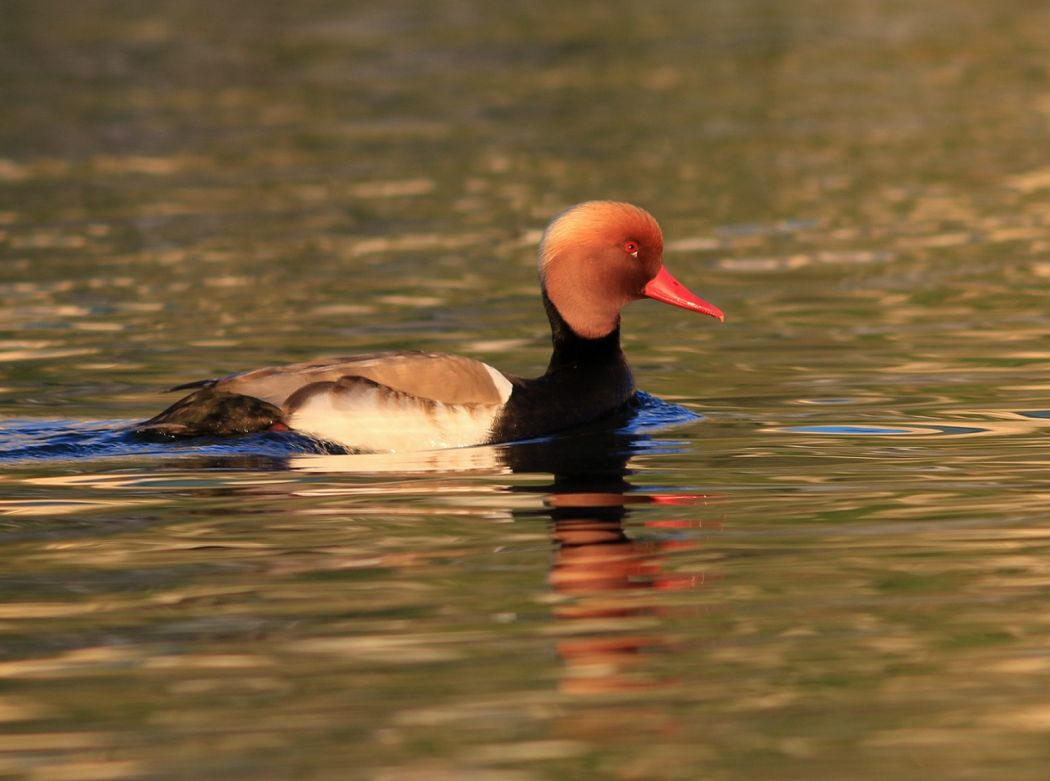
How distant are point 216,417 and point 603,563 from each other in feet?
9.41

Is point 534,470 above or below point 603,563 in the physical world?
above

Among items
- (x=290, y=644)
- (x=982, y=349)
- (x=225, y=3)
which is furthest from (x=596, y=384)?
(x=225, y=3)

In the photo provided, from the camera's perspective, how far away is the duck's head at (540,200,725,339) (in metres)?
10.2

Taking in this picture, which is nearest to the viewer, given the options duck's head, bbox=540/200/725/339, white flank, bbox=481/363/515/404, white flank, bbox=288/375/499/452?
white flank, bbox=288/375/499/452

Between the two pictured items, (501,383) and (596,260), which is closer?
(501,383)

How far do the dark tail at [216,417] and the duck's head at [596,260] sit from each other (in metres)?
1.80

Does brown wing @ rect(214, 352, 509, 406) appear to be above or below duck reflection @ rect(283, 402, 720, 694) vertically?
above

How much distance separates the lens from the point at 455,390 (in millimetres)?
9375

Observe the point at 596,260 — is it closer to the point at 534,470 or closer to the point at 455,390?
the point at 455,390

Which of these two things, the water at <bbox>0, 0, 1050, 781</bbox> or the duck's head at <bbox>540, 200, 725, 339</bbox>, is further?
the duck's head at <bbox>540, 200, 725, 339</bbox>

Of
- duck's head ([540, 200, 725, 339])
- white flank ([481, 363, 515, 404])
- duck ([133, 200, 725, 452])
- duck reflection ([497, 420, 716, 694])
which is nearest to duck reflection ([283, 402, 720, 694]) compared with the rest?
duck reflection ([497, 420, 716, 694])

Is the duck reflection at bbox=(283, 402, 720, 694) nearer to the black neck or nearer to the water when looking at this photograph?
the water

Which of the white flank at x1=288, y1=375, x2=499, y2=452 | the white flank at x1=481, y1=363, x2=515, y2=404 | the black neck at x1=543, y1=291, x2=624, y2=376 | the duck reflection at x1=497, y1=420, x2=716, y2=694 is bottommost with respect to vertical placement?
the duck reflection at x1=497, y1=420, x2=716, y2=694

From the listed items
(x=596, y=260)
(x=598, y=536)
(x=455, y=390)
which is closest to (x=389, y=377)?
(x=455, y=390)
